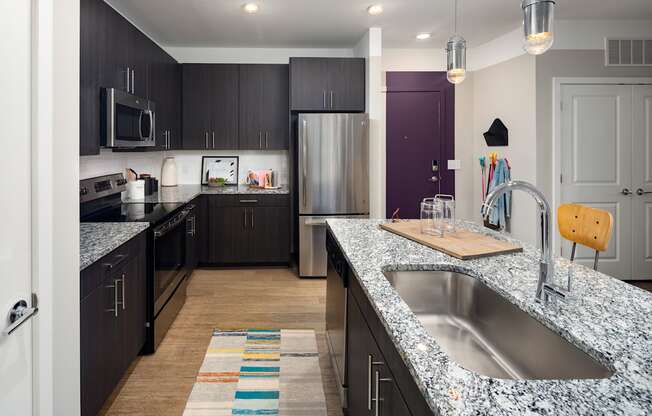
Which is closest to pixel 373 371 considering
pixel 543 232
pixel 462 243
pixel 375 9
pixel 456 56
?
pixel 543 232

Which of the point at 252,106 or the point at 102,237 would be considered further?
the point at 252,106

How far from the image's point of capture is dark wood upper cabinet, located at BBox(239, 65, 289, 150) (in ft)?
16.6

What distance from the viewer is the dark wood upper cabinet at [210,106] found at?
5031 millimetres

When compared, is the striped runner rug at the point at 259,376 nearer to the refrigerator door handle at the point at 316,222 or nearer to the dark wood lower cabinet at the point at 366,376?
the dark wood lower cabinet at the point at 366,376

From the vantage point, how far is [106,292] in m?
2.06

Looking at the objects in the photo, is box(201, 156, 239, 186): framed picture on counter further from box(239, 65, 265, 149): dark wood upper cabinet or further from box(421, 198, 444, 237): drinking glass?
box(421, 198, 444, 237): drinking glass

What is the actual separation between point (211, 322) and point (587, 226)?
264 cm

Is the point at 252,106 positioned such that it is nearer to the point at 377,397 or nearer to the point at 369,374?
the point at 369,374

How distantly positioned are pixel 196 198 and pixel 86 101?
7.09 ft

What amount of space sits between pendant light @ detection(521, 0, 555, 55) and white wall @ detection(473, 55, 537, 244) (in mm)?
3167

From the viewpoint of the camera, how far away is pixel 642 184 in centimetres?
441

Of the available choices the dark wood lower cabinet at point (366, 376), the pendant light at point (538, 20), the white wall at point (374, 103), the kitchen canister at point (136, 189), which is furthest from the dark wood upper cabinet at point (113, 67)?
the pendant light at point (538, 20)

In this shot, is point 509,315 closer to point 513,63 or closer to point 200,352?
point 200,352

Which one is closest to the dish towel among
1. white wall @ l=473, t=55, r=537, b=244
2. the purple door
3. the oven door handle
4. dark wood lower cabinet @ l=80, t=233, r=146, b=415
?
white wall @ l=473, t=55, r=537, b=244
